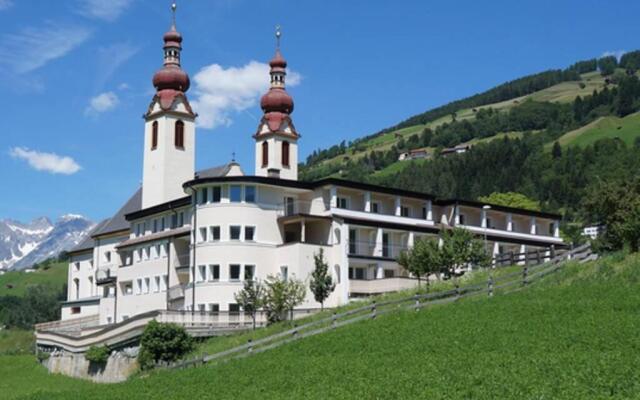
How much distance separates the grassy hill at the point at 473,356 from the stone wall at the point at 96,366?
480 inches

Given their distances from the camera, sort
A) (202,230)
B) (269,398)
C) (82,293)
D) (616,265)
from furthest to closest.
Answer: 1. (82,293)
2. (202,230)
3. (616,265)
4. (269,398)

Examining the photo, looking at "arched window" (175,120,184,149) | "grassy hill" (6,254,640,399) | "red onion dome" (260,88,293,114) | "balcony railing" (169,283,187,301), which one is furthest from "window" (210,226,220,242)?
"red onion dome" (260,88,293,114)

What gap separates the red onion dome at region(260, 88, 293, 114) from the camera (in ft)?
264

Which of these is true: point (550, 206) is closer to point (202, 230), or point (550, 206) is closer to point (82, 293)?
point (82, 293)

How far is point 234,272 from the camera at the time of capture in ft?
192

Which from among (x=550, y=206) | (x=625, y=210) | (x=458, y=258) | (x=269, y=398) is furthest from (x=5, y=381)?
(x=550, y=206)

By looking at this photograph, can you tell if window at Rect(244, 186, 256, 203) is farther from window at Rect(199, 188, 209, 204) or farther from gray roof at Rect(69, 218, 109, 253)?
gray roof at Rect(69, 218, 109, 253)

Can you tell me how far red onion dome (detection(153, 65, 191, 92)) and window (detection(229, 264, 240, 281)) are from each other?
22.9 meters

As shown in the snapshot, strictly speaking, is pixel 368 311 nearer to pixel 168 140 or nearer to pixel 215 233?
pixel 215 233

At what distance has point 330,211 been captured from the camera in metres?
61.9

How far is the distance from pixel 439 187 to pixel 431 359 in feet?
461

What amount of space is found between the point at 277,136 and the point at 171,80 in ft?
33.7

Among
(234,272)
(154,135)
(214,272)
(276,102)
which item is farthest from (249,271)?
(276,102)

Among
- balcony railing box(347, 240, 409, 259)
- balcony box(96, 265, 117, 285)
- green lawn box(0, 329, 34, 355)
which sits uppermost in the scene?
balcony railing box(347, 240, 409, 259)
